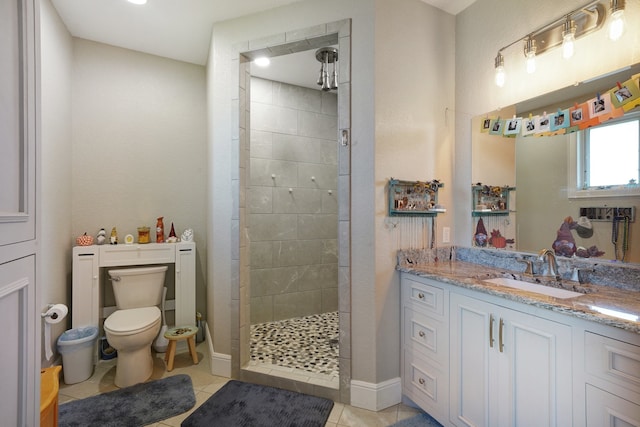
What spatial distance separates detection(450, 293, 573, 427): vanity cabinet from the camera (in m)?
1.23

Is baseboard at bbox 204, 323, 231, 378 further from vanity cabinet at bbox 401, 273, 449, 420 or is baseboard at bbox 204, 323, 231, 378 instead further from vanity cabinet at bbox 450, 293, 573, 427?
vanity cabinet at bbox 450, 293, 573, 427

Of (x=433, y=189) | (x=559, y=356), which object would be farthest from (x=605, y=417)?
(x=433, y=189)

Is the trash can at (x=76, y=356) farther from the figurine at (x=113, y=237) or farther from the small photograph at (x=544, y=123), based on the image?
the small photograph at (x=544, y=123)

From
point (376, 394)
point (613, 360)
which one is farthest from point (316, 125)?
point (613, 360)

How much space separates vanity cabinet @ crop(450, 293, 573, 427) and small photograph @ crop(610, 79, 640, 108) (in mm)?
1096

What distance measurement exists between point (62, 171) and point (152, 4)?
1.48 metres

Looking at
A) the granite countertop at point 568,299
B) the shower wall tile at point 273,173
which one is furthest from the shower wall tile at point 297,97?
the granite countertop at point 568,299

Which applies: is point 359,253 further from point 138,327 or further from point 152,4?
point 152,4

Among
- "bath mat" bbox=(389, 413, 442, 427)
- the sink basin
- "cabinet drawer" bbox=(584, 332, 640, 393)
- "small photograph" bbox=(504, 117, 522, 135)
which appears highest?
"small photograph" bbox=(504, 117, 522, 135)

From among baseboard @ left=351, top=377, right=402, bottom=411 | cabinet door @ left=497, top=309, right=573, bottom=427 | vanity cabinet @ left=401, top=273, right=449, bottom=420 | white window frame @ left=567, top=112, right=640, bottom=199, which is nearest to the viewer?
cabinet door @ left=497, top=309, right=573, bottom=427

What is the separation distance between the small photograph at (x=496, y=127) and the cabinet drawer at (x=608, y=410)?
1518 mm

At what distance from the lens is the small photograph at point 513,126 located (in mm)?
1935

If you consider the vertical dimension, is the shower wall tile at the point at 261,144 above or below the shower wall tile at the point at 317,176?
above

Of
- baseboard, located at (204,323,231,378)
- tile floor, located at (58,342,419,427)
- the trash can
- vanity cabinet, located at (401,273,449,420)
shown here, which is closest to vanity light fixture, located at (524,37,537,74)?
vanity cabinet, located at (401,273,449,420)
